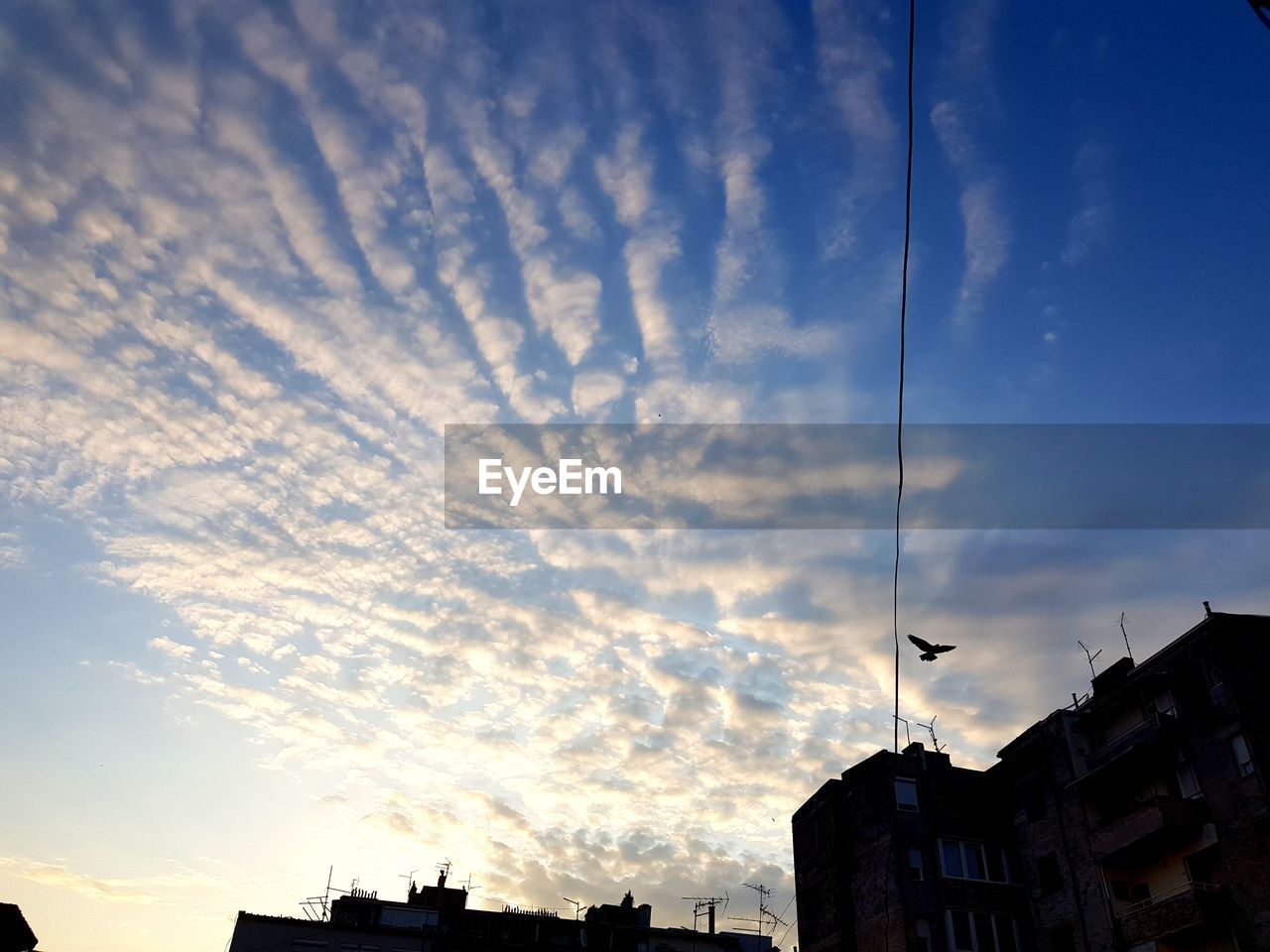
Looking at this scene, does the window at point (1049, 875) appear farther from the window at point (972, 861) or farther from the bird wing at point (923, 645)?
the bird wing at point (923, 645)

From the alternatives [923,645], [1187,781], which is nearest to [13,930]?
[923,645]

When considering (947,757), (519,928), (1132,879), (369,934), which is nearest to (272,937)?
(369,934)

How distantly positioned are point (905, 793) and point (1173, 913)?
13.3 metres

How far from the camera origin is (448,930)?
178ft

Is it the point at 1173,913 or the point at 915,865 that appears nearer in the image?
the point at 1173,913

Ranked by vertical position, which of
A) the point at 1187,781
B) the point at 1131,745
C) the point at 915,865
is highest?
the point at 1131,745

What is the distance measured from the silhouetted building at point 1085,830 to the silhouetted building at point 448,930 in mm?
13935

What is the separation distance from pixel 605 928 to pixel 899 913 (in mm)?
24117

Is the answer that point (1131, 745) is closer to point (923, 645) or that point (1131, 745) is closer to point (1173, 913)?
point (1173, 913)

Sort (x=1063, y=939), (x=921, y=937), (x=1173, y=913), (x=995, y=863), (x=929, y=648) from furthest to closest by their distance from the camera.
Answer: (x=995, y=863), (x=921, y=937), (x=1063, y=939), (x=1173, y=913), (x=929, y=648)

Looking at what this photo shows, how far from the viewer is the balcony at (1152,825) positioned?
1310 inches

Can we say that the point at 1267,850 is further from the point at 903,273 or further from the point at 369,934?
the point at 369,934

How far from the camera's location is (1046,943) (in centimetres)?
3912

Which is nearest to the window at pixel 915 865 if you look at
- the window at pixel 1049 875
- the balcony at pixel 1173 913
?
the window at pixel 1049 875
